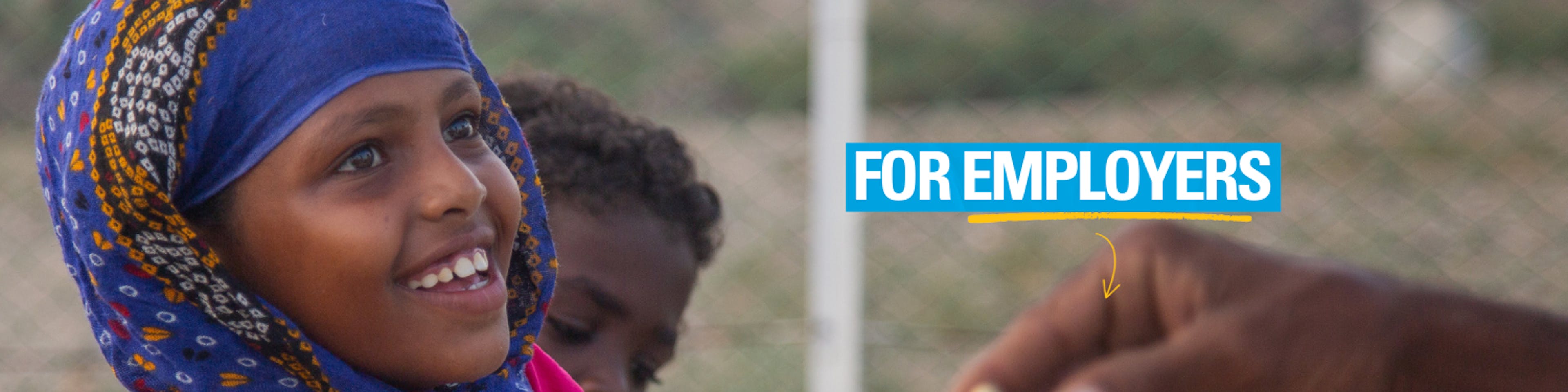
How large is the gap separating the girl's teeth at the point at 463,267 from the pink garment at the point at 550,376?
1.23ft

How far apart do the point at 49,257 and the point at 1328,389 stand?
5365mm

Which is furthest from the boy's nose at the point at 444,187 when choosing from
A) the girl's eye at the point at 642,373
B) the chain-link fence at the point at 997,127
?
the chain-link fence at the point at 997,127

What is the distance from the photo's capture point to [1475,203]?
5.62 m

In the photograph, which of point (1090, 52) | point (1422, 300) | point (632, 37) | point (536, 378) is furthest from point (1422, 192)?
point (536, 378)

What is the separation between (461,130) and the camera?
112cm

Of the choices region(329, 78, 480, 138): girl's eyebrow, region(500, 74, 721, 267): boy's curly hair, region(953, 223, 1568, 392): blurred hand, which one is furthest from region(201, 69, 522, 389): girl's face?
region(953, 223, 1568, 392): blurred hand

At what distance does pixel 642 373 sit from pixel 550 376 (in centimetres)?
35

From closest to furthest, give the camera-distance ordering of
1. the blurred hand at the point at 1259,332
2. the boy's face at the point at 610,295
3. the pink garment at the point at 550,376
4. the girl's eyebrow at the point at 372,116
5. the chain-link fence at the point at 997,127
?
the girl's eyebrow at the point at 372,116 → the pink garment at the point at 550,376 → the boy's face at the point at 610,295 → the blurred hand at the point at 1259,332 → the chain-link fence at the point at 997,127

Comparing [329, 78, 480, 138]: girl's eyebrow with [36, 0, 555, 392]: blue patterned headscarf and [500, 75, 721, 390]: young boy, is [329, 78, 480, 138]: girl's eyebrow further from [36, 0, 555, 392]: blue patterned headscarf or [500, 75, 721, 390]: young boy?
[500, 75, 721, 390]: young boy

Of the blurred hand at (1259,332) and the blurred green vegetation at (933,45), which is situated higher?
the blurred green vegetation at (933,45)

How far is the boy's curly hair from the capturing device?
1.77m

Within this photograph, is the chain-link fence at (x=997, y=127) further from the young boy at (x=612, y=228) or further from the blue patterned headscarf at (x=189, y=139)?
the blue patterned headscarf at (x=189, y=139)

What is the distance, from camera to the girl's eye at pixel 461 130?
1.10m

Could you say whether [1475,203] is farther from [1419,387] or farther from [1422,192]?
[1419,387]
